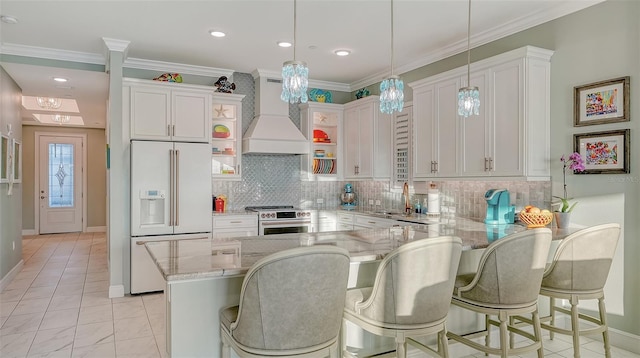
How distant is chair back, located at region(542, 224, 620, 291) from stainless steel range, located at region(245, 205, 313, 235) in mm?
3232

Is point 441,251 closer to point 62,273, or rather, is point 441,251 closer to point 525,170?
point 525,170

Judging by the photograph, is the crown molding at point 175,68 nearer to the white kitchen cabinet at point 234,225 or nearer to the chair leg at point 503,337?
the white kitchen cabinet at point 234,225

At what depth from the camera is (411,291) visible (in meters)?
2.07

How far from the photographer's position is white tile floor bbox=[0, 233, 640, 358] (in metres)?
3.27

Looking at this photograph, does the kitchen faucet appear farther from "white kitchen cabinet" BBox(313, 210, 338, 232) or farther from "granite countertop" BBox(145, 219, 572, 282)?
"granite countertop" BBox(145, 219, 572, 282)

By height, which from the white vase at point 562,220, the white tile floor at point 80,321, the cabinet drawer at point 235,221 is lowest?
the white tile floor at point 80,321

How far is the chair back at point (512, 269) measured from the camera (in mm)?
2377

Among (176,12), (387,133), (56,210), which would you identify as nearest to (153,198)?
(176,12)

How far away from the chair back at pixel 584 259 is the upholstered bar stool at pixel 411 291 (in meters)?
1.01

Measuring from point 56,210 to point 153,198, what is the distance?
22.5 ft

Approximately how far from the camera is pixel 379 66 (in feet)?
18.0

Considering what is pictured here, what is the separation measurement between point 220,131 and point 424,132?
261 centimetres

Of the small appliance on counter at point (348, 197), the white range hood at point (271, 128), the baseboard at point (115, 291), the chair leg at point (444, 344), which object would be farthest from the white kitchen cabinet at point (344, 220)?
the chair leg at point (444, 344)

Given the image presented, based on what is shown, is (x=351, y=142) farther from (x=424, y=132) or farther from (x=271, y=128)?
(x=424, y=132)
